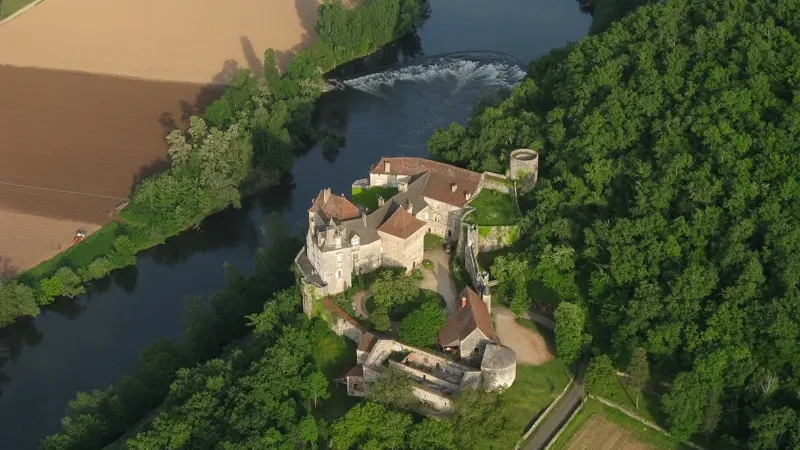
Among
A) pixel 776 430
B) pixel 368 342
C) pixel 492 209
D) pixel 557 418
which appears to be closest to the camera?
pixel 776 430

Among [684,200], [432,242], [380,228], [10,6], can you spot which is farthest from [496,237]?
[10,6]

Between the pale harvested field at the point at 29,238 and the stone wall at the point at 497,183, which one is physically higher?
the stone wall at the point at 497,183

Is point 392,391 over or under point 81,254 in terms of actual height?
under

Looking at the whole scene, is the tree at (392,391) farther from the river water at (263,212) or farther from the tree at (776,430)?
the river water at (263,212)

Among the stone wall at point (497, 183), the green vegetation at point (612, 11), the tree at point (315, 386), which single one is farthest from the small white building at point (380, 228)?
the green vegetation at point (612, 11)

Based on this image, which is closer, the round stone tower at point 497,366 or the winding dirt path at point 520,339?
the round stone tower at point 497,366

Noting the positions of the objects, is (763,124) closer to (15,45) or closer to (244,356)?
(244,356)

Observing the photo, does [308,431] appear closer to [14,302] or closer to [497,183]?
[497,183]
